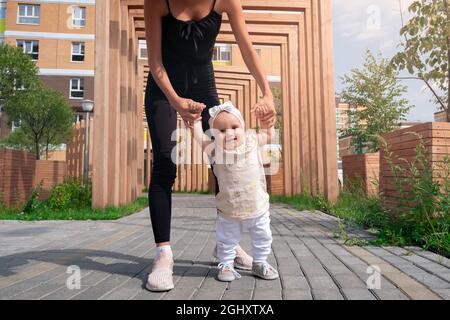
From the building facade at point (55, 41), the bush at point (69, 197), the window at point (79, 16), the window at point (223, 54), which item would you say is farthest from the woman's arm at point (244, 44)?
the window at point (79, 16)

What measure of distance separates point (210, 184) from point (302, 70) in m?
7.46

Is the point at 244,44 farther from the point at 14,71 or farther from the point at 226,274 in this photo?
the point at 14,71

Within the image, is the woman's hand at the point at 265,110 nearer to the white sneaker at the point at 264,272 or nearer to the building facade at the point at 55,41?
the white sneaker at the point at 264,272

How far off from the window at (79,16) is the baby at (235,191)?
2973cm

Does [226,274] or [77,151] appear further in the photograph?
[77,151]

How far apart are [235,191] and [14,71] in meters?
18.6

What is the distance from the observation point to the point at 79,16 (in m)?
28.7

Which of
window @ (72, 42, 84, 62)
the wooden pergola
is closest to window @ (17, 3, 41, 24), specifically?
window @ (72, 42, 84, 62)

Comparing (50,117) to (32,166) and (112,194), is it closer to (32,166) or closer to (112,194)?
(32,166)

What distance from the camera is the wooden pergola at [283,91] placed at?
616 centimetres

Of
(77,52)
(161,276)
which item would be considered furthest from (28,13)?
(161,276)
